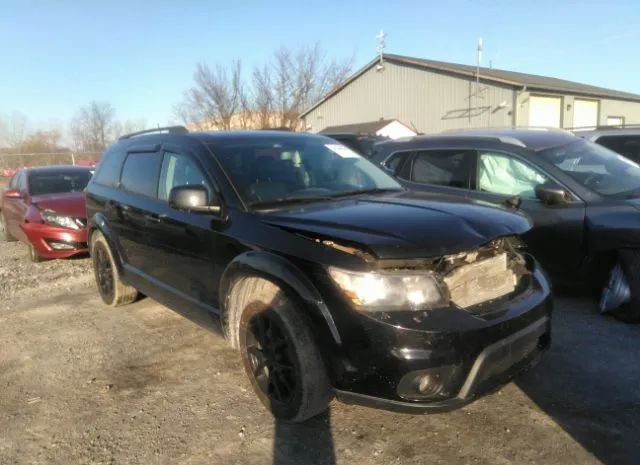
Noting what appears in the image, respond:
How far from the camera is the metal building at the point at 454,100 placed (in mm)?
27125

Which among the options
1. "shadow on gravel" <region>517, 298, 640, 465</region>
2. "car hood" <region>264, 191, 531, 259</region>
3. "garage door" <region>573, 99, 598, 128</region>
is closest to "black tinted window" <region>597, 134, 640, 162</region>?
"shadow on gravel" <region>517, 298, 640, 465</region>

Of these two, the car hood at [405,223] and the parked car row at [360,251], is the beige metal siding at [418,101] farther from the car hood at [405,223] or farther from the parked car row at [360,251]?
the car hood at [405,223]

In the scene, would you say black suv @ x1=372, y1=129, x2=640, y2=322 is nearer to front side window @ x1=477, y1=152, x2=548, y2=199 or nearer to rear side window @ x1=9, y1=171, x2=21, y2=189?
front side window @ x1=477, y1=152, x2=548, y2=199

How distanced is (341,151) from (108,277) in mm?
2862

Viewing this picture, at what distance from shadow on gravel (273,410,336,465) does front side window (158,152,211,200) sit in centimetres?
169

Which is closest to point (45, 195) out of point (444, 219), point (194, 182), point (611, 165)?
point (194, 182)

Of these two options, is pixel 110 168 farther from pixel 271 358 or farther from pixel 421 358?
pixel 421 358

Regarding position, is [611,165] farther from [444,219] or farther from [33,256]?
[33,256]

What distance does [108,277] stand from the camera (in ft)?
17.7

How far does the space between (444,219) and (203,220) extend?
1.64 meters

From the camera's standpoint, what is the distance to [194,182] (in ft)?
12.4

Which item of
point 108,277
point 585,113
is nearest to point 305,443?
point 108,277

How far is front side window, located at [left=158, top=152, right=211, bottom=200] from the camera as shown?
377 cm

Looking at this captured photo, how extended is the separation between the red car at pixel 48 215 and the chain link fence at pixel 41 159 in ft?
75.3
